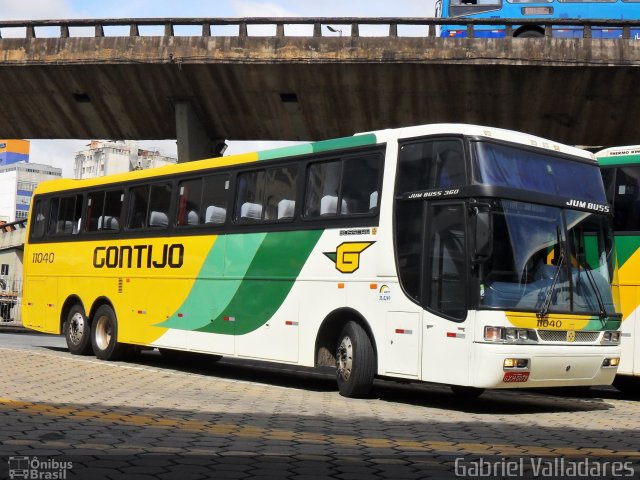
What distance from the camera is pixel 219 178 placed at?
47.1 feet

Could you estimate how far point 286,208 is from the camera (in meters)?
12.9

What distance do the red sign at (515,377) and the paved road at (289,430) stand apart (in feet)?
1.41

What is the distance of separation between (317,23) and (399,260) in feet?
56.9

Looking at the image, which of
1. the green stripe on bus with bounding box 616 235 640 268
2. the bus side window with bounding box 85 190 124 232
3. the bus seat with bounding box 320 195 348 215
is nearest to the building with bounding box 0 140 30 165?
the bus side window with bounding box 85 190 124 232

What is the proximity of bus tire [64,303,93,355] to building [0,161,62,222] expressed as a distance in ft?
378

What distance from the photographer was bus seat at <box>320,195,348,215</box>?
11984 mm

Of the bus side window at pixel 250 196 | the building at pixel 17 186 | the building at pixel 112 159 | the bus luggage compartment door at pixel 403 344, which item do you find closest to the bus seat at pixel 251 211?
the bus side window at pixel 250 196

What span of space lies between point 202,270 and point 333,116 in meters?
16.0

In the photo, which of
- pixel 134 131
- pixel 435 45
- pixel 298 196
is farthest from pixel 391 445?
pixel 134 131

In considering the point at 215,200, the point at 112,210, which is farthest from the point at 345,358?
the point at 112,210

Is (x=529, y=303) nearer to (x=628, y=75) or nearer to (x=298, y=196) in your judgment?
(x=298, y=196)

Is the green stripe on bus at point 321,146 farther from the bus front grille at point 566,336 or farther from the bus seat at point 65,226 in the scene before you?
the bus seat at point 65,226

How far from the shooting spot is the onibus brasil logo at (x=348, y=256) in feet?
38.3

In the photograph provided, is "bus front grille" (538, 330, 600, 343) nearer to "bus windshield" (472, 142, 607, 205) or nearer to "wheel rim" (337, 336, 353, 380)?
"bus windshield" (472, 142, 607, 205)
